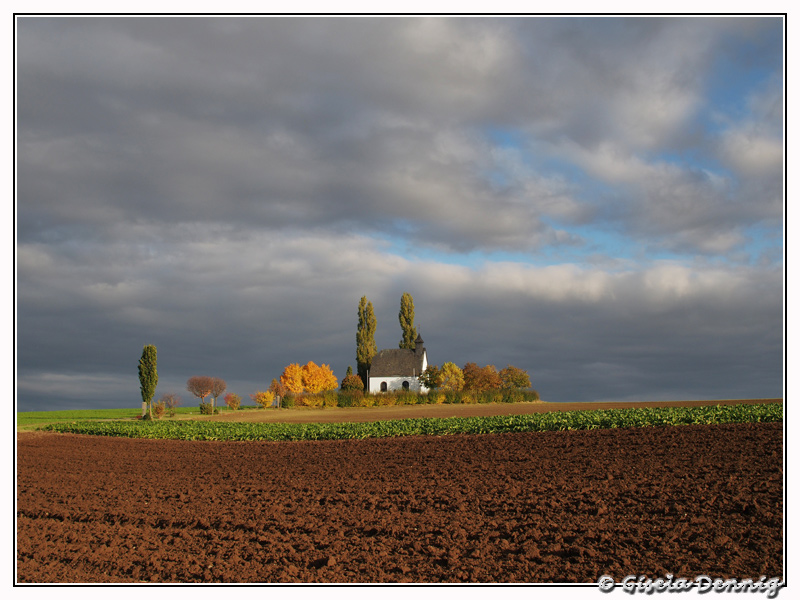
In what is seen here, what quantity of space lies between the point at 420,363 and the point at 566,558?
66.4 metres

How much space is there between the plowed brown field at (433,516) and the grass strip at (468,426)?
3.77m

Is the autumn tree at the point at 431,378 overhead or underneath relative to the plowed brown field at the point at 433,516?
underneath

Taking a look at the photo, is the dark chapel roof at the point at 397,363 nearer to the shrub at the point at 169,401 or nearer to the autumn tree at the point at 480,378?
the autumn tree at the point at 480,378

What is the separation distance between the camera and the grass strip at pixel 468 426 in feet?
65.9

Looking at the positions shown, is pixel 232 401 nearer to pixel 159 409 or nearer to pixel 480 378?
pixel 159 409

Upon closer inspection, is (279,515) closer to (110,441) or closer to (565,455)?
(565,455)

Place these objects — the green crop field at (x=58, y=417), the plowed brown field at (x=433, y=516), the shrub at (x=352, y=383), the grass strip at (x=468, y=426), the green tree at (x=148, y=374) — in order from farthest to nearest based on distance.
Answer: the shrub at (x=352, y=383)
the green tree at (x=148, y=374)
the green crop field at (x=58, y=417)
the grass strip at (x=468, y=426)
the plowed brown field at (x=433, y=516)

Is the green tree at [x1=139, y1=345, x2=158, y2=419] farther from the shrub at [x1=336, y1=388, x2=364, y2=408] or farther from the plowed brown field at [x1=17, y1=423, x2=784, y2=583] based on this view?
the plowed brown field at [x1=17, y1=423, x2=784, y2=583]

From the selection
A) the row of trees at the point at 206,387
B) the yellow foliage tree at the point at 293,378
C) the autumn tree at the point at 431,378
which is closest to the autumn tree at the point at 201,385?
the row of trees at the point at 206,387

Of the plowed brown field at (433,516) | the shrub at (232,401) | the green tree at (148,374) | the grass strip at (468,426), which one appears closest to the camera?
the plowed brown field at (433,516)

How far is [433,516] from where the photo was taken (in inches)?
353

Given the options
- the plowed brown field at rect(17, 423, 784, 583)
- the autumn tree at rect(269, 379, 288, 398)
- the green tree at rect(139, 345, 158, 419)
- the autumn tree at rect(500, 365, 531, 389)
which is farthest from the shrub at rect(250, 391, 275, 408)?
the plowed brown field at rect(17, 423, 784, 583)

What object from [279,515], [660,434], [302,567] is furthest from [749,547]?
[660,434]

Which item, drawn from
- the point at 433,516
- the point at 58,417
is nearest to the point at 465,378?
the point at 58,417
